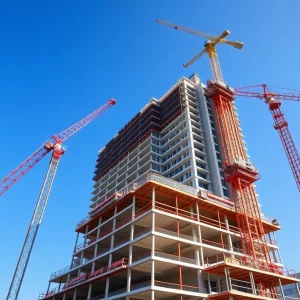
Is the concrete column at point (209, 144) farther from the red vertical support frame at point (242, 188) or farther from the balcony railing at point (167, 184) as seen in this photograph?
the balcony railing at point (167, 184)

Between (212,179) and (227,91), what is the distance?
20842 millimetres

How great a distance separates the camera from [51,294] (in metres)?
52.1

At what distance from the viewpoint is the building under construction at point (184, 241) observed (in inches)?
1467

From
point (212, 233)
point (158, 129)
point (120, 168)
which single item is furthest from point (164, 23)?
point (212, 233)

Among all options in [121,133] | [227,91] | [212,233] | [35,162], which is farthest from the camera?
[121,133]

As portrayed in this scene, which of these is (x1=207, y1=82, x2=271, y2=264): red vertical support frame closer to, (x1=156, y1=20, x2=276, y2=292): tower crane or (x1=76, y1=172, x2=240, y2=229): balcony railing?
(x1=156, y1=20, x2=276, y2=292): tower crane

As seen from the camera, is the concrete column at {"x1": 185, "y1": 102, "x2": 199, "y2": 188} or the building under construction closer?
the building under construction

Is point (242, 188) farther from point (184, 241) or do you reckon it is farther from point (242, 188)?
point (184, 241)

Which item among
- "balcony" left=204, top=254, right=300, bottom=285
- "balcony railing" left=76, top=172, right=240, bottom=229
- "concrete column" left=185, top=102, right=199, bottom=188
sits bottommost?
"balcony" left=204, top=254, right=300, bottom=285

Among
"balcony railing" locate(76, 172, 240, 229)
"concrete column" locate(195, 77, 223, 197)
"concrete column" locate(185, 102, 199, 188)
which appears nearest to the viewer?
"balcony railing" locate(76, 172, 240, 229)

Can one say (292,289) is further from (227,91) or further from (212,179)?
(227,91)

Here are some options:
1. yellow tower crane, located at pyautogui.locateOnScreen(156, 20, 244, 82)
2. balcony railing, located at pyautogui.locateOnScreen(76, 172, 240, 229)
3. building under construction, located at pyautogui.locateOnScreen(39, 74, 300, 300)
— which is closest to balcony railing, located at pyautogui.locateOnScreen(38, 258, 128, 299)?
building under construction, located at pyautogui.locateOnScreen(39, 74, 300, 300)

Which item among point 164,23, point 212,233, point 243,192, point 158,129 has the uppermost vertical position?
point 164,23

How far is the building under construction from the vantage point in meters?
37.2
